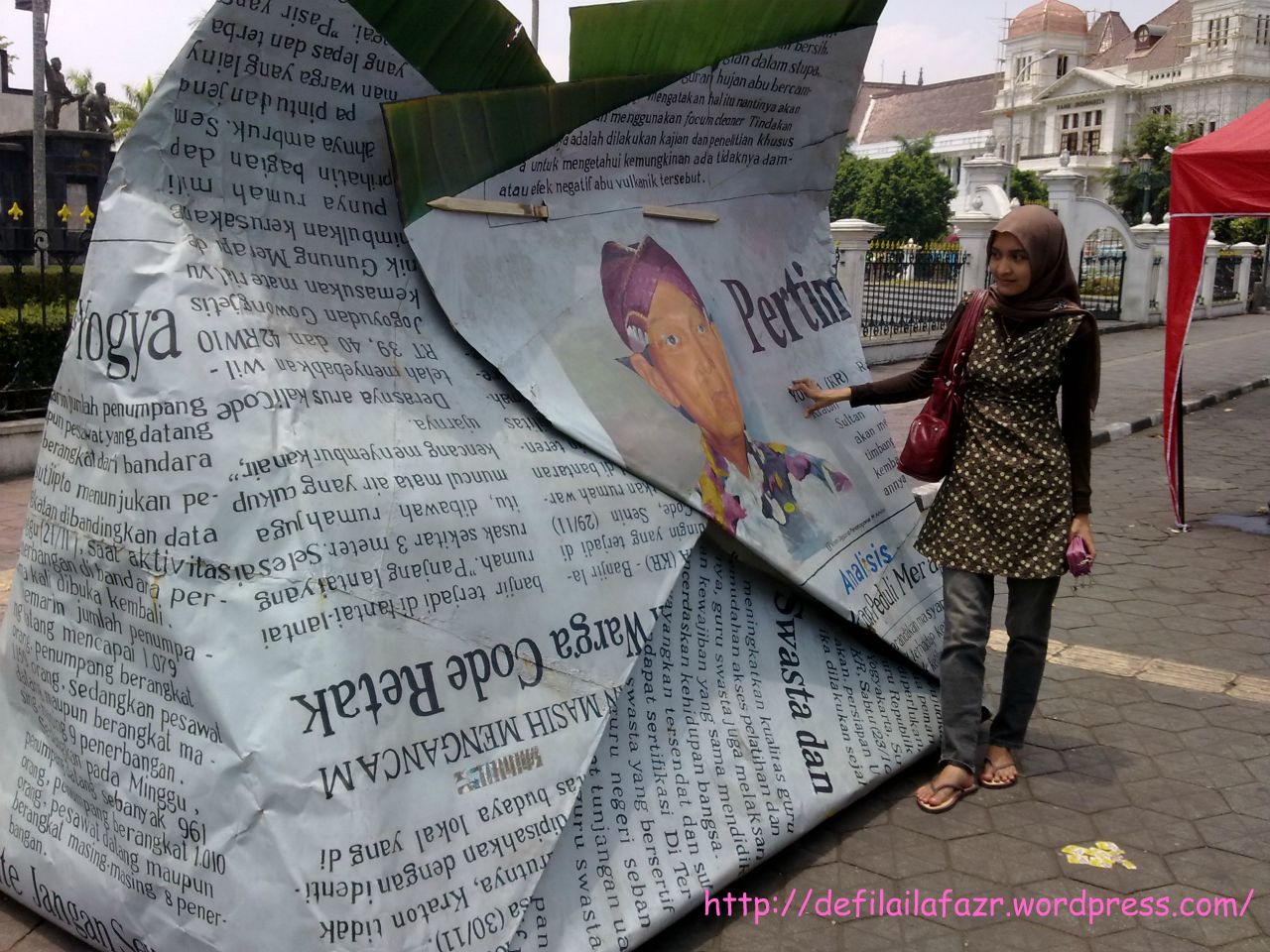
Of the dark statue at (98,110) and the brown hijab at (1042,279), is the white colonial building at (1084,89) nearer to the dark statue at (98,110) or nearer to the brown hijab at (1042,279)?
the dark statue at (98,110)

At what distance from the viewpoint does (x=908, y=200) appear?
51.4 meters

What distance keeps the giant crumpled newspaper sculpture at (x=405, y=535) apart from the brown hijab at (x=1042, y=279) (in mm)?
715

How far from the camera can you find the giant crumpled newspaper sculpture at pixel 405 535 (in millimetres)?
2043

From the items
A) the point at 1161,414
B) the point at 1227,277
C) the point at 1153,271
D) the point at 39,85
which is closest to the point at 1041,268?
the point at 1161,414

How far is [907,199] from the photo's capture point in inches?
2018

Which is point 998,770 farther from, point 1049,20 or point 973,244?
point 1049,20

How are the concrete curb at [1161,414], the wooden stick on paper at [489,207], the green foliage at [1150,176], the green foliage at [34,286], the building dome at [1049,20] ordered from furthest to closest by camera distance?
1. the building dome at [1049,20]
2. the green foliage at [1150,176]
3. the concrete curb at [1161,414]
4. the green foliage at [34,286]
5. the wooden stick on paper at [489,207]

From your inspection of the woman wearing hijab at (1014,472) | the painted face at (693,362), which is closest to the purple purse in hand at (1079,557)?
the woman wearing hijab at (1014,472)

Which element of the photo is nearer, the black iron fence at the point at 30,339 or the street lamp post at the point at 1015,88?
the black iron fence at the point at 30,339

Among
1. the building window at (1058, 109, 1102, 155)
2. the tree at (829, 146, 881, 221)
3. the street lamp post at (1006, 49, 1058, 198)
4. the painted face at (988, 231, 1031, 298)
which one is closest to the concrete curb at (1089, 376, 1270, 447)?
the painted face at (988, 231, 1031, 298)

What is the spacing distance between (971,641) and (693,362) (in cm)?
102

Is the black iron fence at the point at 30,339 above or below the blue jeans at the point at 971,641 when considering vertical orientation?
above

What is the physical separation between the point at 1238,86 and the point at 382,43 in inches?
3268

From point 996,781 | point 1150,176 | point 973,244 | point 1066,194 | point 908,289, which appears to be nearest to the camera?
point 996,781
